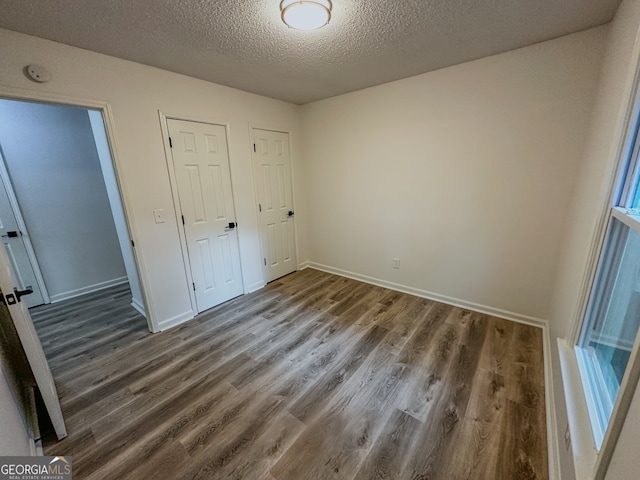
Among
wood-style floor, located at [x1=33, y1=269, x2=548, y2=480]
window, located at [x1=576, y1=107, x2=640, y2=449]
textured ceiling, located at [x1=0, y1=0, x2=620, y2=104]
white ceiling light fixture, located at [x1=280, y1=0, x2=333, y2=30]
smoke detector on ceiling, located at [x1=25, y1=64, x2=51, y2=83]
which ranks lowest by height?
wood-style floor, located at [x1=33, y1=269, x2=548, y2=480]

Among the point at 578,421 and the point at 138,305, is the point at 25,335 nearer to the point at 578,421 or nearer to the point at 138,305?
the point at 138,305

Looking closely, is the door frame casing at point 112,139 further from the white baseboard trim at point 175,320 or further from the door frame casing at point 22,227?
the door frame casing at point 22,227

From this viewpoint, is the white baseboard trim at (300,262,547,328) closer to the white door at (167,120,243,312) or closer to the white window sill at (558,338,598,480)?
the white window sill at (558,338,598,480)

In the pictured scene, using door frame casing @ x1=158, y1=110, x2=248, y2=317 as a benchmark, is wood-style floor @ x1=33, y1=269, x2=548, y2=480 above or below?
below

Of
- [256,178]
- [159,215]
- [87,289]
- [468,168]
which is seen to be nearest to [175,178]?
[159,215]

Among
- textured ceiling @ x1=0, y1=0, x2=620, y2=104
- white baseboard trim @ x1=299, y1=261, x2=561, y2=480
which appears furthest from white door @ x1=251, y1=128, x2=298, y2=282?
textured ceiling @ x1=0, y1=0, x2=620, y2=104

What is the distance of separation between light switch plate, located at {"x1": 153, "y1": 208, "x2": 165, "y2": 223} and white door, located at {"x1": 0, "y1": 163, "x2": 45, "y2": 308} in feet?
6.15

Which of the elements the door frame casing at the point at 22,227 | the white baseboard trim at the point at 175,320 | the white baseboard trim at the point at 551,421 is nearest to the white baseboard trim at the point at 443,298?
the white baseboard trim at the point at 551,421

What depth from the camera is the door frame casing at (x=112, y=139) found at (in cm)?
170

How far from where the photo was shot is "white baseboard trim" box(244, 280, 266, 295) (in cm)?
335

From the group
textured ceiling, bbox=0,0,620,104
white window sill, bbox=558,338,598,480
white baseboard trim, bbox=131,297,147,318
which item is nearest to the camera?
white window sill, bbox=558,338,598,480

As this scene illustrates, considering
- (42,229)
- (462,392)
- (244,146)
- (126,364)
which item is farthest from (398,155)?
(42,229)

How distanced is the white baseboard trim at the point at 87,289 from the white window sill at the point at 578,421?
486 cm

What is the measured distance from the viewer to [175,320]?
105 inches
